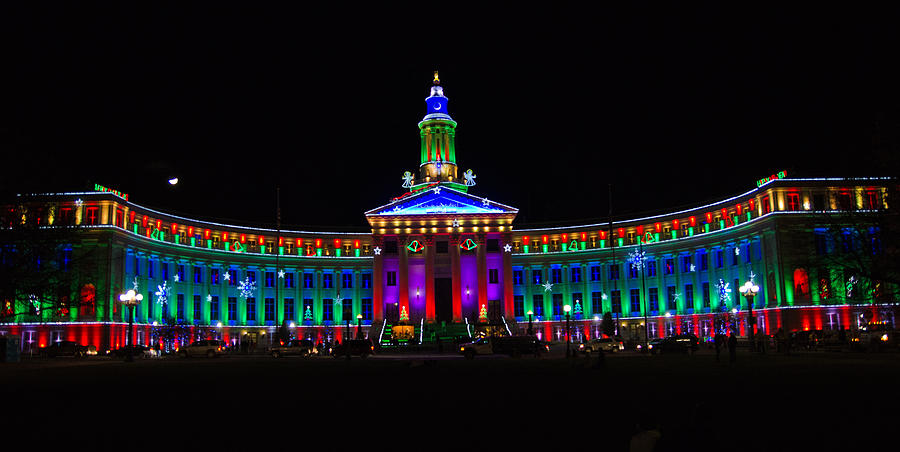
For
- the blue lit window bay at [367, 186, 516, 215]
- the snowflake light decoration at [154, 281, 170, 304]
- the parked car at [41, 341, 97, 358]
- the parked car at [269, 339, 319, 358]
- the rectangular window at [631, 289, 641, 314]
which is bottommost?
the parked car at [269, 339, 319, 358]

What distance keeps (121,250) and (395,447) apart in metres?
67.4

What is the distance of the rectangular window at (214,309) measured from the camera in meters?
88.7

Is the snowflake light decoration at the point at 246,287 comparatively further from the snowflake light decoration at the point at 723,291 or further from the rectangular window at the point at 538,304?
the snowflake light decoration at the point at 723,291

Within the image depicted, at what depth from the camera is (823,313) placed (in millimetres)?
69562

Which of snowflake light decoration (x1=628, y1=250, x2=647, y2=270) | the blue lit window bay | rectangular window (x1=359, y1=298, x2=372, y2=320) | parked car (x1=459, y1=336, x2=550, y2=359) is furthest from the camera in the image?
rectangular window (x1=359, y1=298, x2=372, y2=320)

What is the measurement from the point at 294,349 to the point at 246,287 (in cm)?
2857

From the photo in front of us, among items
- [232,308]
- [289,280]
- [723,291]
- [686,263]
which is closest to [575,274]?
[686,263]

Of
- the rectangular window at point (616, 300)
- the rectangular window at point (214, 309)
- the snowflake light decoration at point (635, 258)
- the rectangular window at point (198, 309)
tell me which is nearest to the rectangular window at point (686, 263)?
the snowflake light decoration at point (635, 258)

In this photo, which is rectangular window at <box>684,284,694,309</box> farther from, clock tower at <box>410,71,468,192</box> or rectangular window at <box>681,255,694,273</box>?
clock tower at <box>410,71,468,192</box>

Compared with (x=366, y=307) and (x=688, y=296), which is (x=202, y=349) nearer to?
(x=366, y=307)

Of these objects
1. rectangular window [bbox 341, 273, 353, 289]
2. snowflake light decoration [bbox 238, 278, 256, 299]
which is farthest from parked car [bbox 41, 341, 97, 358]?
rectangular window [bbox 341, 273, 353, 289]

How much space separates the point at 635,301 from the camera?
94000 mm

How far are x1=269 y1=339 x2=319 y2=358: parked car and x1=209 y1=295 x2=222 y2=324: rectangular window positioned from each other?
28.3m

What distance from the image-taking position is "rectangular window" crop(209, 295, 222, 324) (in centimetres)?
8869
